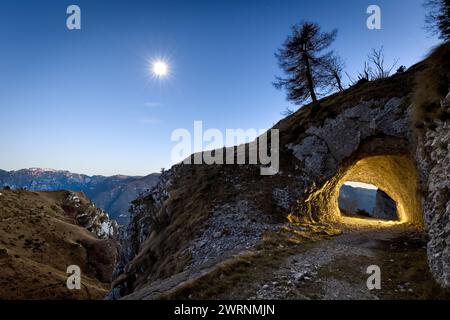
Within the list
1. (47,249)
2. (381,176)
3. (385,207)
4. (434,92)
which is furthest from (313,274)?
(47,249)

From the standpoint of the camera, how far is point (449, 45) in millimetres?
22953

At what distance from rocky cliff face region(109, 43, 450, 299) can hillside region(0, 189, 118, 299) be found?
117 feet

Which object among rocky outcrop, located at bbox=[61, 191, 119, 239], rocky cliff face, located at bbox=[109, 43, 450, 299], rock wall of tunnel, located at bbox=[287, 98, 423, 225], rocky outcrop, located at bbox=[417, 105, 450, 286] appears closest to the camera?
rocky outcrop, located at bbox=[417, 105, 450, 286]

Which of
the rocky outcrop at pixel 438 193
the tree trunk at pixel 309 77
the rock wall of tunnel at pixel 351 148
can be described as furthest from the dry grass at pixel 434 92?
the tree trunk at pixel 309 77

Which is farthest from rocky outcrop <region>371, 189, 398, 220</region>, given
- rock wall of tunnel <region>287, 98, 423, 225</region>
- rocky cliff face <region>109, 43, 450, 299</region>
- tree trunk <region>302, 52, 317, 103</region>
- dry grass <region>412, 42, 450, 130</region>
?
dry grass <region>412, 42, 450, 130</region>

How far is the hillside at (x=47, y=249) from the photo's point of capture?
57.6 meters

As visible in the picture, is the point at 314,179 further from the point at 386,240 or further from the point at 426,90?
the point at 426,90

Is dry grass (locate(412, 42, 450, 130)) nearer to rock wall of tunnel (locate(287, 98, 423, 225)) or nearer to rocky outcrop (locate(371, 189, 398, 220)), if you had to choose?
rock wall of tunnel (locate(287, 98, 423, 225))

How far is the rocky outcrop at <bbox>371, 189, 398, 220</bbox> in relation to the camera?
5769 centimetres

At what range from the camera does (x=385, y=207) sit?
58969 millimetres

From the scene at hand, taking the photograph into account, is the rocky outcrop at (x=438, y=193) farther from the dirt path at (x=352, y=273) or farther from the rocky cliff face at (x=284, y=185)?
the dirt path at (x=352, y=273)

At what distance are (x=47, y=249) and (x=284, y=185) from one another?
272 feet

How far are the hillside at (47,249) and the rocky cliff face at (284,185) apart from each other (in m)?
35.5
